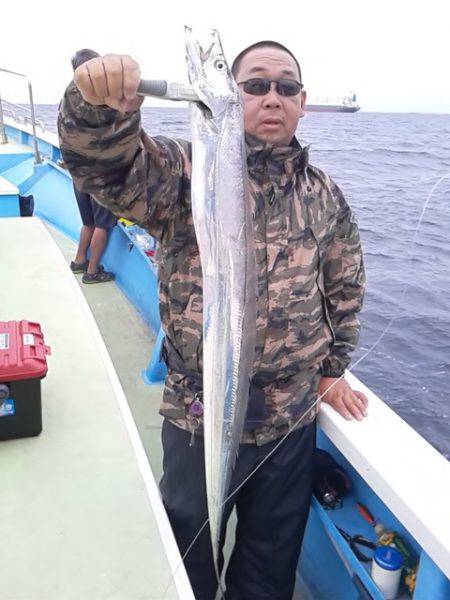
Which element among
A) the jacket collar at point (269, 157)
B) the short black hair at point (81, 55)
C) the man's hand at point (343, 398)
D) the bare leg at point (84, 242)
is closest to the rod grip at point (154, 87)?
the jacket collar at point (269, 157)

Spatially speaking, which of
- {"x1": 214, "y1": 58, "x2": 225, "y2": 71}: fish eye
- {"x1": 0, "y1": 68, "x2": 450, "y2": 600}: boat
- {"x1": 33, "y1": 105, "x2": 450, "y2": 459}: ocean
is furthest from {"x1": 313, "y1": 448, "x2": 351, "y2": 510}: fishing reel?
{"x1": 214, "y1": 58, "x2": 225, "y2": 71}: fish eye

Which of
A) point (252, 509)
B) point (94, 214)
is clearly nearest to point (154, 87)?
point (252, 509)

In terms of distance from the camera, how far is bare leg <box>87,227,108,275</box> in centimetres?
572

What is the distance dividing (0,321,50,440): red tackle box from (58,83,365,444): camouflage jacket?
471 millimetres

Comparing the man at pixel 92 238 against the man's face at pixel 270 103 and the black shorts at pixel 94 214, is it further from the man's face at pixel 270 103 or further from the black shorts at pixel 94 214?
the man's face at pixel 270 103

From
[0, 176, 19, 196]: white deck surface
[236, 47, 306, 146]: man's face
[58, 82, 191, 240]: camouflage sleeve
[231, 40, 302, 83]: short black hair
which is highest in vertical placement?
[231, 40, 302, 83]: short black hair

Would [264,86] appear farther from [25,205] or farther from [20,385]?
[25,205]

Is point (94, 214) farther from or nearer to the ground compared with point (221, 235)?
nearer to the ground

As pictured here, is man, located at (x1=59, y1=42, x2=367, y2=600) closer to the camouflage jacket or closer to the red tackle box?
the camouflage jacket

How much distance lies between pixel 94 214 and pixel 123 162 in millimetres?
4330

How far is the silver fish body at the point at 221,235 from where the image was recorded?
134 cm

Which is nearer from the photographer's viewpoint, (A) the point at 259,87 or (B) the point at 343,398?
(A) the point at 259,87

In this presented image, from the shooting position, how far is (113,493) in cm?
174

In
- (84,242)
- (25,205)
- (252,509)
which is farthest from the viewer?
(84,242)
